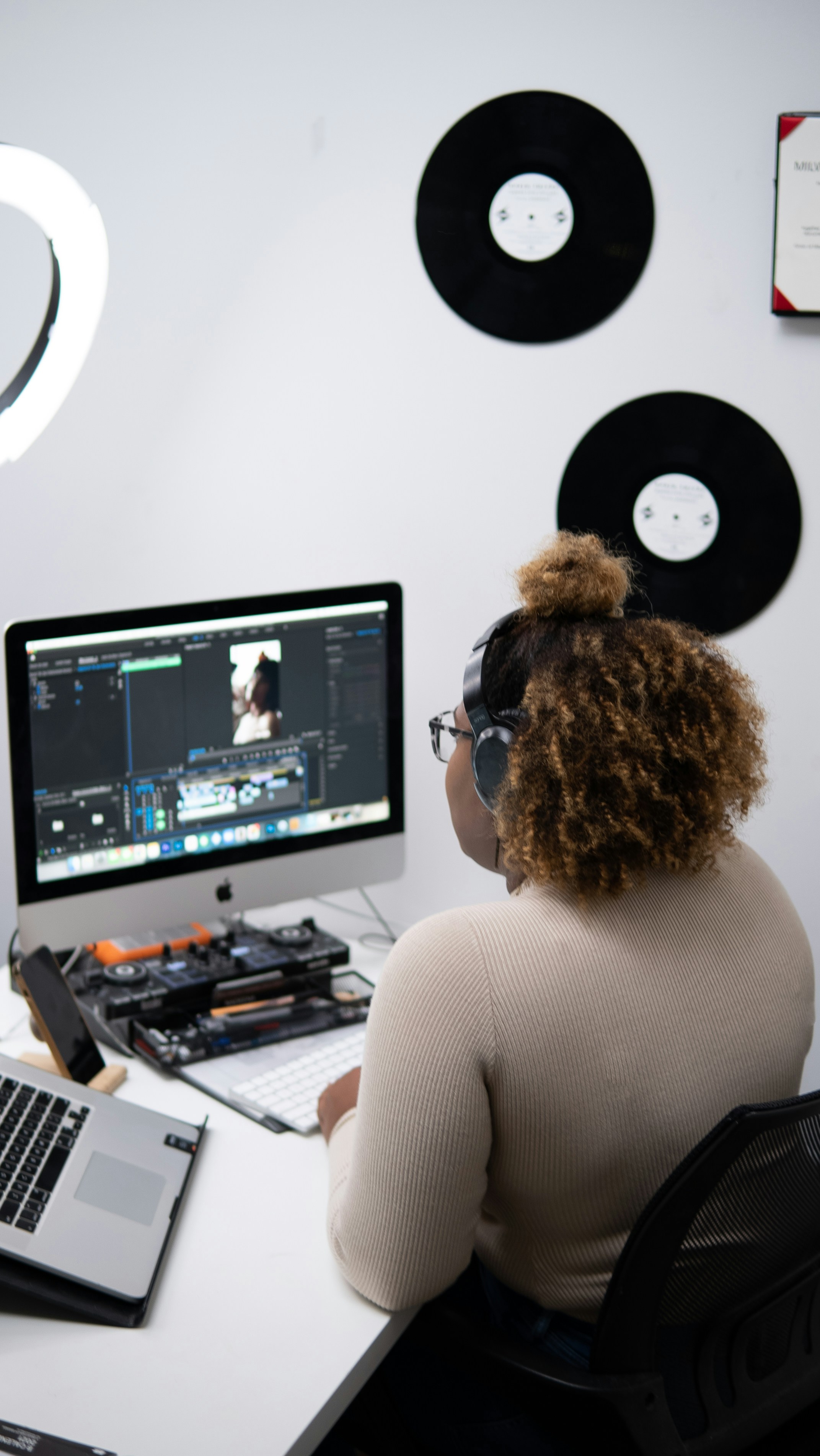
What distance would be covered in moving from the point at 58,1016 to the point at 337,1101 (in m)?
0.33

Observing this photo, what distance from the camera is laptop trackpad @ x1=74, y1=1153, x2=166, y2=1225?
0.99 meters

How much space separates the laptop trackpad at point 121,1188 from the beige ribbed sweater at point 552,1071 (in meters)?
0.20

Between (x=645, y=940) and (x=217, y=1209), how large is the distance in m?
0.50

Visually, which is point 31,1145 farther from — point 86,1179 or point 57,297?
point 57,297

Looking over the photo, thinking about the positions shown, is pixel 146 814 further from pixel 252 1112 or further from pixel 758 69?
pixel 758 69

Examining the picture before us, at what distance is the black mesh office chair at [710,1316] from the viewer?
31.6 inches

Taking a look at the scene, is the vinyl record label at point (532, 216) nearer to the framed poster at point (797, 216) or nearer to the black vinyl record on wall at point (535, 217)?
the black vinyl record on wall at point (535, 217)

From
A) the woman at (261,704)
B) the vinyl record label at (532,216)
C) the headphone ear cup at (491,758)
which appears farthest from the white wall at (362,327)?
the headphone ear cup at (491,758)

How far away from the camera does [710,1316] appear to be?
2.97 feet

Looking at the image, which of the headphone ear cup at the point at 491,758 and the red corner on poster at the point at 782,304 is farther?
the red corner on poster at the point at 782,304

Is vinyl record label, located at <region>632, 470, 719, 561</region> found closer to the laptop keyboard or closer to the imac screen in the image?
the imac screen

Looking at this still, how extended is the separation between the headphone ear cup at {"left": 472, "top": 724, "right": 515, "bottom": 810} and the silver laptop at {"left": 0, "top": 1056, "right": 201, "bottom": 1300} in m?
0.48

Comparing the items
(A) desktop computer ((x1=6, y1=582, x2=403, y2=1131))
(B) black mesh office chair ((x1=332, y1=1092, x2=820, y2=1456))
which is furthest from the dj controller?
(B) black mesh office chair ((x1=332, y1=1092, x2=820, y2=1456))

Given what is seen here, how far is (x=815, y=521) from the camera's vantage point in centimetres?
177
